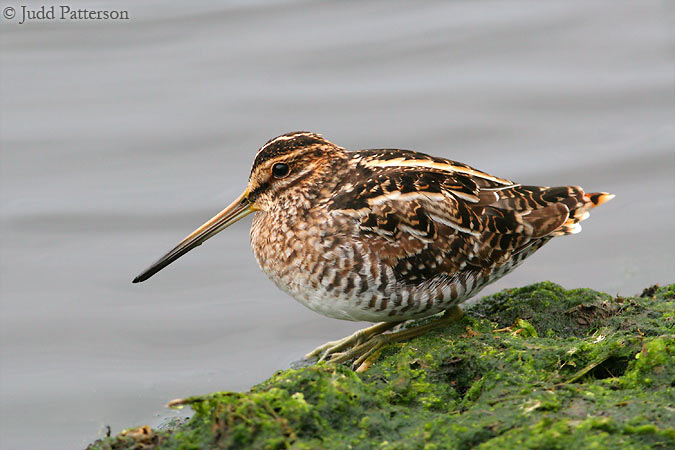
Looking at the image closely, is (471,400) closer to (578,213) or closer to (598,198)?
(578,213)

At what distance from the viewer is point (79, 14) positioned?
11438 mm

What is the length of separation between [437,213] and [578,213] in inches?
43.1

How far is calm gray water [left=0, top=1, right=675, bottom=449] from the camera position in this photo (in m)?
7.35

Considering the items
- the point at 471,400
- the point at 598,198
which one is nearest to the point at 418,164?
the point at 598,198

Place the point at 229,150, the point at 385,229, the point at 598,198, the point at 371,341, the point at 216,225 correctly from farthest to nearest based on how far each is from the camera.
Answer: the point at 229,150 < the point at 216,225 < the point at 598,198 < the point at 371,341 < the point at 385,229

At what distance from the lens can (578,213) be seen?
6.25 meters

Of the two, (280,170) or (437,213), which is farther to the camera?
(280,170)

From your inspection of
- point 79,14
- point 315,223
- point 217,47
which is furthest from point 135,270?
point 79,14

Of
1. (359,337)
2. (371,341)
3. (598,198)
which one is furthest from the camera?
(598,198)

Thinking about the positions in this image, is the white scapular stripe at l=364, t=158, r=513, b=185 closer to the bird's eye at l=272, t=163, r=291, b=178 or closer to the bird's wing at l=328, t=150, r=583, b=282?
the bird's wing at l=328, t=150, r=583, b=282

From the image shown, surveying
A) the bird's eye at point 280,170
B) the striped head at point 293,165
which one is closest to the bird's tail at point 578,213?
the striped head at point 293,165

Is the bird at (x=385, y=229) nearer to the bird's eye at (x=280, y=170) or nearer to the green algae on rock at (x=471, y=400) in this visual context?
the bird's eye at (x=280, y=170)

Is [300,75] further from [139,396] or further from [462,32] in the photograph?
[139,396]

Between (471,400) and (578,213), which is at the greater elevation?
(578,213)
